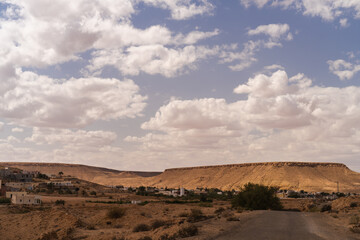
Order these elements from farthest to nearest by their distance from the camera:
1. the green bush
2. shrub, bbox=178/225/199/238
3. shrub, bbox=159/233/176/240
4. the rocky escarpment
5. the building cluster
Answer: the rocky escarpment < the building cluster < the green bush < shrub, bbox=178/225/199/238 < shrub, bbox=159/233/176/240

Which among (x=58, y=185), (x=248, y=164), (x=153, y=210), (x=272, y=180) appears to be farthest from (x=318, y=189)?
(x=153, y=210)

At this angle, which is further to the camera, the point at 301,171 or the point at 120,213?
the point at 301,171

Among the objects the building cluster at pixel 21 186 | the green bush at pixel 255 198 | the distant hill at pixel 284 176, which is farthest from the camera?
the distant hill at pixel 284 176

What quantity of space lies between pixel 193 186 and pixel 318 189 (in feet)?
205

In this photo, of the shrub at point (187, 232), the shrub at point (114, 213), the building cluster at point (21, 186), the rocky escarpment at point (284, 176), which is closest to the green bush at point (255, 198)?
the shrub at point (114, 213)

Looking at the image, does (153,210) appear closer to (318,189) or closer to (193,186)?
(318,189)

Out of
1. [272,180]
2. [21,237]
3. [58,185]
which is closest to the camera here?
[21,237]

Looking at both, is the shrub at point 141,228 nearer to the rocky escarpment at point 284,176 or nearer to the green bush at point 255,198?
the green bush at point 255,198

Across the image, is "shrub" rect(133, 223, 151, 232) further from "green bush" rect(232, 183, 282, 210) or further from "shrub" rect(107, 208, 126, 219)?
"green bush" rect(232, 183, 282, 210)

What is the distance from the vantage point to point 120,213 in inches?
1389

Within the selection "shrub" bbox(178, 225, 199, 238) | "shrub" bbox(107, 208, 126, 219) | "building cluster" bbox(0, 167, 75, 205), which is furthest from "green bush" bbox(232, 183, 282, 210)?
"building cluster" bbox(0, 167, 75, 205)

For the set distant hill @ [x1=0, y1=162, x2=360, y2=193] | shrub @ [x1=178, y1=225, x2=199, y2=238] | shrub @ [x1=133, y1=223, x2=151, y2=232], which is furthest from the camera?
distant hill @ [x1=0, y1=162, x2=360, y2=193]

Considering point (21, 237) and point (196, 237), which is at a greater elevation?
point (196, 237)

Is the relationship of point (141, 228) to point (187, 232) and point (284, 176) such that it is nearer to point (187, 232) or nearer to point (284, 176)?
point (187, 232)
